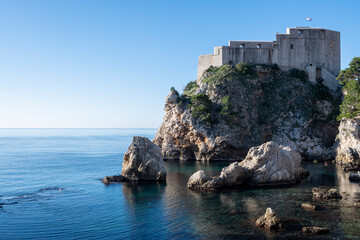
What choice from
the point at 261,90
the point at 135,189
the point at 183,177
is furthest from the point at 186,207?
the point at 261,90

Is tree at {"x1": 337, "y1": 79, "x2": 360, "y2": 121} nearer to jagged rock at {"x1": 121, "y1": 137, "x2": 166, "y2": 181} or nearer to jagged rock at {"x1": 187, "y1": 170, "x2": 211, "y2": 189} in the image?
jagged rock at {"x1": 187, "y1": 170, "x2": 211, "y2": 189}

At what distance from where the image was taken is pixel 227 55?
214ft

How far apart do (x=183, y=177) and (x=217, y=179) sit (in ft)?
27.5

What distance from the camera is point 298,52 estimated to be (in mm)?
64375

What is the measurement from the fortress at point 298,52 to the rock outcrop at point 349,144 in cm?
1408

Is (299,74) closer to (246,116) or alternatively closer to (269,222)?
(246,116)

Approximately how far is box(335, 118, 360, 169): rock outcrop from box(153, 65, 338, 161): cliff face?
11.8ft

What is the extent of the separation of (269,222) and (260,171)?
14.2 m

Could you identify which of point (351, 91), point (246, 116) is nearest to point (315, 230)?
point (351, 91)

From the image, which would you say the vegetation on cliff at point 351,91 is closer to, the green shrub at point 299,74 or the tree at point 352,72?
the tree at point 352,72

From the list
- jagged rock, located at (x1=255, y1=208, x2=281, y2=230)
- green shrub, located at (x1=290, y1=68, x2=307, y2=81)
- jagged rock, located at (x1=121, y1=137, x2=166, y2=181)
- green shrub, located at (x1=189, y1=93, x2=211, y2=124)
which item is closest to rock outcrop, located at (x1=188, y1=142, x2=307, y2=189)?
jagged rock, located at (x1=121, y1=137, x2=166, y2=181)

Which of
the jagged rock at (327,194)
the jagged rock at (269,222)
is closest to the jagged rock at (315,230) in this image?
the jagged rock at (269,222)

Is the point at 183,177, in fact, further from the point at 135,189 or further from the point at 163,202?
the point at 163,202

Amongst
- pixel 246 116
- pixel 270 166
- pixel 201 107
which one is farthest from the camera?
pixel 246 116
